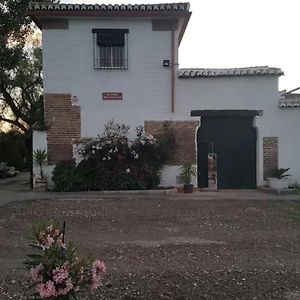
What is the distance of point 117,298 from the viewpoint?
5.02 m

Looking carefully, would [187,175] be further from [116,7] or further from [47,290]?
[47,290]

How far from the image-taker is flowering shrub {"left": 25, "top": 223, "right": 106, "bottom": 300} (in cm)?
358

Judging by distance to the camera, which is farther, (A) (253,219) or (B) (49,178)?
(B) (49,178)

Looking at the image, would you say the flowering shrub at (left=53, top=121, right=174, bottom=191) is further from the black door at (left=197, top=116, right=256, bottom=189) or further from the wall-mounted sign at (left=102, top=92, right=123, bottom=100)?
the black door at (left=197, top=116, right=256, bottom=189)

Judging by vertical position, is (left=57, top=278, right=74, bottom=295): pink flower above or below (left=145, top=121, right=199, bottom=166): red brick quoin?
below

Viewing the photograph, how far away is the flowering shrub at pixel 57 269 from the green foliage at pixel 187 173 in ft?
42.9

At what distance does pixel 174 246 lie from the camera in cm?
774

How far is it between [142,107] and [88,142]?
2.21 meters

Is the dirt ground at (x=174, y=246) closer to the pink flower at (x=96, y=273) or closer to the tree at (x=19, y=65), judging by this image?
the pink flower at (x=96, y=273)

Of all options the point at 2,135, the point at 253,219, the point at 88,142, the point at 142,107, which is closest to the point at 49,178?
the point at 88,142

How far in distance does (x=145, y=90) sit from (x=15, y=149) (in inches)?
761

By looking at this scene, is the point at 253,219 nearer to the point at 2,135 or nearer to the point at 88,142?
the point at 88,142

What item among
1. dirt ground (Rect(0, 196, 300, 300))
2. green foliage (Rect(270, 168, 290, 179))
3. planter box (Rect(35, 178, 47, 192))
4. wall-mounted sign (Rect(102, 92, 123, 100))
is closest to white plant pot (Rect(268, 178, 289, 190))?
Answer: green foliage (Rect(270, 168, 290, 179))

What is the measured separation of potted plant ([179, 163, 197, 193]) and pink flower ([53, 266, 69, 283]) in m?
13.0
